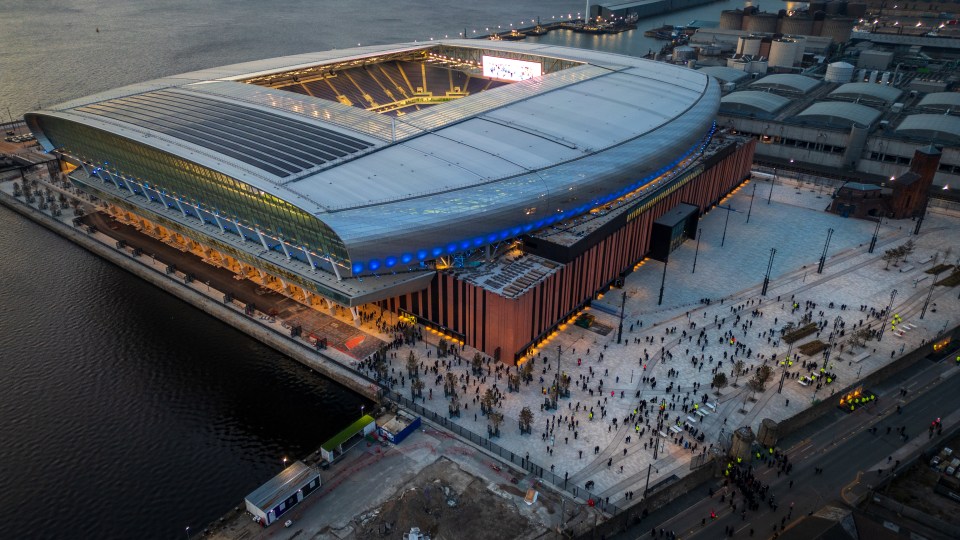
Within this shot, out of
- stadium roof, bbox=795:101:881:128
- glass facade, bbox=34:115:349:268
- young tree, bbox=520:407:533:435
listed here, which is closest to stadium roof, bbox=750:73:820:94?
stadium roof, bbox=795:101:881:128

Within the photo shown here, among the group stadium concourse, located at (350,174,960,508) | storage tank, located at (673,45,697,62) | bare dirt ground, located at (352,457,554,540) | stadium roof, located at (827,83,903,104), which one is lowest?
bare dirt ground, located at (352,457,554,540)

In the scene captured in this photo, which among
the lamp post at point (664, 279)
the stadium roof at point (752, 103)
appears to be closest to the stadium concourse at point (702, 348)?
the lamp post at point (664, 279)

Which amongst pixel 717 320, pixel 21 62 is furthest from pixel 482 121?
pixel 21 62

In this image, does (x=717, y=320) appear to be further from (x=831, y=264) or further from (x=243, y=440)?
(x=243, y=440)

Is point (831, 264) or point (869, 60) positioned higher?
point (869, 60)

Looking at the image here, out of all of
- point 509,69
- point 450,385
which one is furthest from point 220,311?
point 509,69

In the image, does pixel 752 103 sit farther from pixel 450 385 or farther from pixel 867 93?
pixel 450 385

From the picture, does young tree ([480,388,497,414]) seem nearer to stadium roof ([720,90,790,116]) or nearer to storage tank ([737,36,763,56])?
stadium roof ([720,90,790,116])
